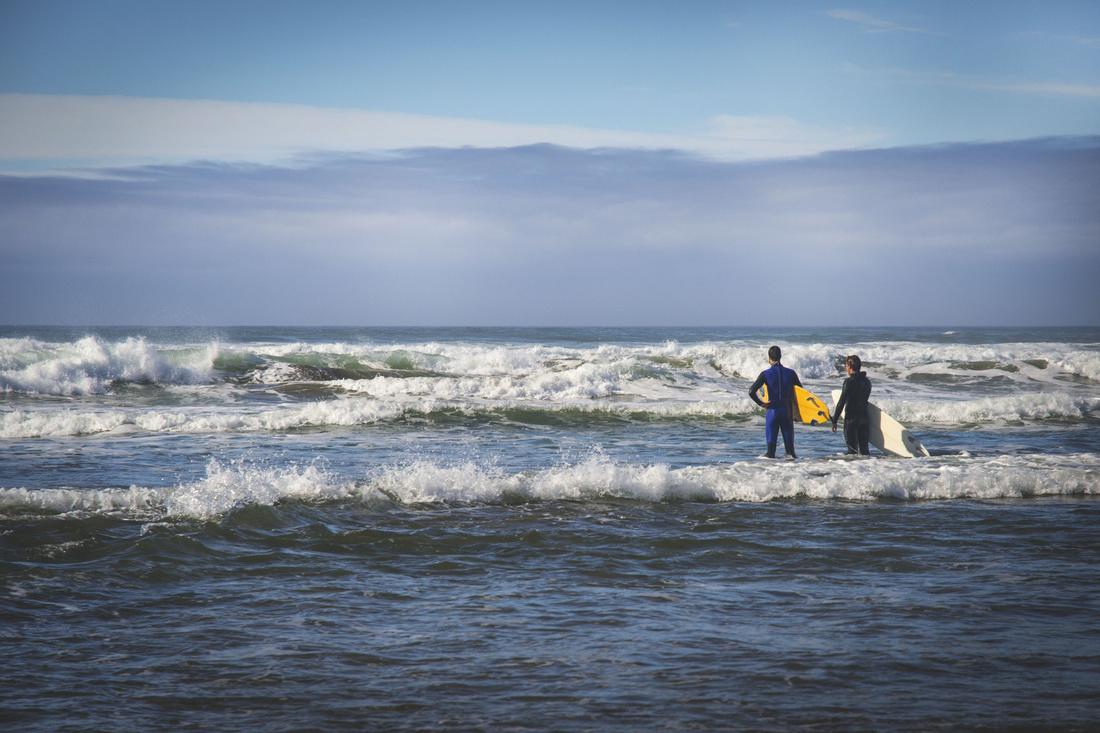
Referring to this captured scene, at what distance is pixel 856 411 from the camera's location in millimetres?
12695

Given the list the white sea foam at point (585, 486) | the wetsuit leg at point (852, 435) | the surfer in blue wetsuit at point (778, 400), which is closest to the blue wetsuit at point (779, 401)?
the surfer in blue wetsuit at point (778, 400)

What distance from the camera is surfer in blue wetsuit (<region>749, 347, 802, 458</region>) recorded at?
485 inches

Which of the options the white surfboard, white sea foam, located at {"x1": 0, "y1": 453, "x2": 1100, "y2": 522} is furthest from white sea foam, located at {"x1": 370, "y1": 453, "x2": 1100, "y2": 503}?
the white surfboard

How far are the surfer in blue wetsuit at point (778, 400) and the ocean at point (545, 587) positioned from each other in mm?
402

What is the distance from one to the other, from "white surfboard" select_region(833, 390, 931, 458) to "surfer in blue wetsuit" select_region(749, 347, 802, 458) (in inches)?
27.1

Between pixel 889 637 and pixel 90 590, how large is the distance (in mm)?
5538

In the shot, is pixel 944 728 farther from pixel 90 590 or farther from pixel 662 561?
pixel 90 590

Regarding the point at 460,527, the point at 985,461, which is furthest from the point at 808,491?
the point at 460,527

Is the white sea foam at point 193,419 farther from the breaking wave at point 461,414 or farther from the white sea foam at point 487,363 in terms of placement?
the white sea foam at point 487,363

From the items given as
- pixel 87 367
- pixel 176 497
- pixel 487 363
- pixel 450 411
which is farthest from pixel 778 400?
pixel 87 367

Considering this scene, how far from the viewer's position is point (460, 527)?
337 inches

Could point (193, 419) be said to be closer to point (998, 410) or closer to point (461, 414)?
point (461, 414)

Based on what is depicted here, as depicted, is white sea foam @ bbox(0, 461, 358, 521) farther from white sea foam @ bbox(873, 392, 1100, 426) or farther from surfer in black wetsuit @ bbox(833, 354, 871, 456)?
white sea foam @ bbox(873, 392, 1100, 426)

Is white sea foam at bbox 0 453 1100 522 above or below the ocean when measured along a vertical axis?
above
